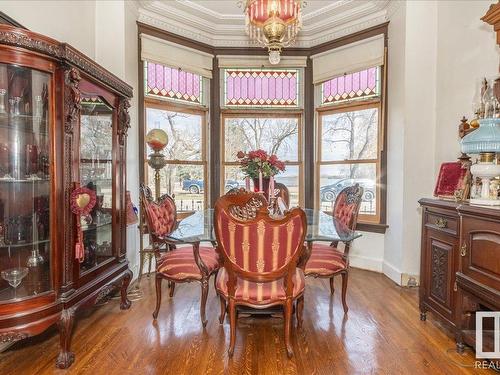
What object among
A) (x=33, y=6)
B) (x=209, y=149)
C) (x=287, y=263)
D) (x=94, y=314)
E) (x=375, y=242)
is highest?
(x=33, y=6)

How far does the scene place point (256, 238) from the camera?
1926 mm

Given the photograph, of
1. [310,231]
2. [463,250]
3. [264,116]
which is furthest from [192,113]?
[463,250]

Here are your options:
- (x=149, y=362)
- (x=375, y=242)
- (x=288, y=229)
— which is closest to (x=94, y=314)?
(x=149, y=362)

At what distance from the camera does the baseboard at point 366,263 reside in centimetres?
404

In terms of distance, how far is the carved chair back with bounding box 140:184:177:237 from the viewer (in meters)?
2.71

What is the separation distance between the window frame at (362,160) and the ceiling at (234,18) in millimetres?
938

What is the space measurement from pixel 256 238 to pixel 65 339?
1370 millimetres

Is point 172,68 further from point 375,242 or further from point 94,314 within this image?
point 375,242

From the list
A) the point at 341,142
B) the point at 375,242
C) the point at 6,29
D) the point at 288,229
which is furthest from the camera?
the point at 341,142

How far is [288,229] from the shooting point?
6.32ft

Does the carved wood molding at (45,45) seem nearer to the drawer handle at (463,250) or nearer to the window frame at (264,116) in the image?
the window frame at (264,116)

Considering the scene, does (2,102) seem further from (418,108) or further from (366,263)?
(366,263)

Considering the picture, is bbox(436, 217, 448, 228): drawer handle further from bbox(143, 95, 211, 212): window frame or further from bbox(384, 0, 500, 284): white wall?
bbox(143, 95, 211, 212): window frame

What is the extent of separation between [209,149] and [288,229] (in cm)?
293
